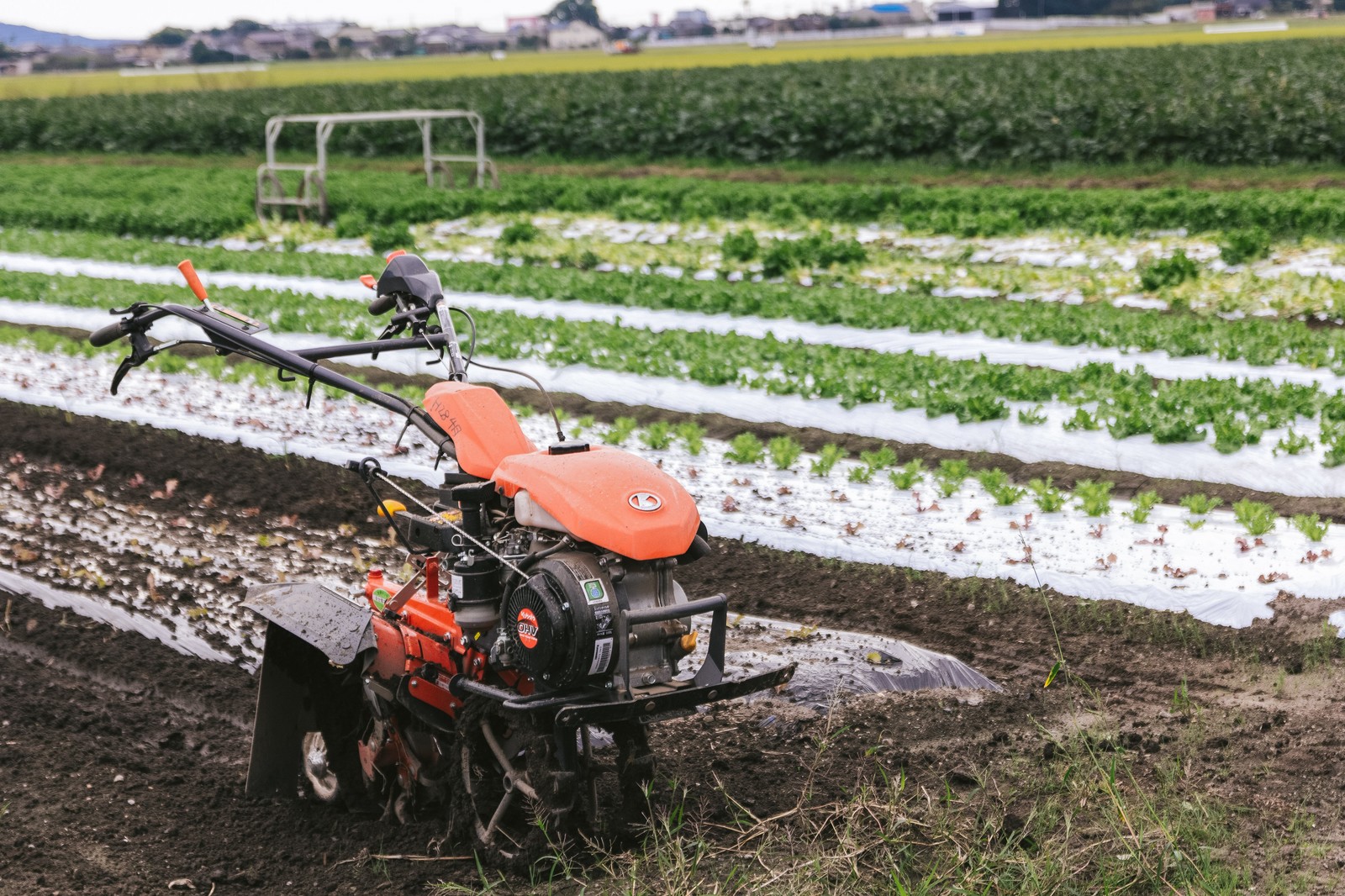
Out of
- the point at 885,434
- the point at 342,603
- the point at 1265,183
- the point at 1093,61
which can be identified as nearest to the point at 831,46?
the point at 1093,61

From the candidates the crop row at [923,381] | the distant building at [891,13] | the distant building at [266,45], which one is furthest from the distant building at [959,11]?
the crop row at [923,381]

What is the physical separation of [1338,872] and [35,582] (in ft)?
18.7

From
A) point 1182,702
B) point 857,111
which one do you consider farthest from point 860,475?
point 857,111

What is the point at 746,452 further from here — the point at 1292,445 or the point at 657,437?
the point at 1292,445

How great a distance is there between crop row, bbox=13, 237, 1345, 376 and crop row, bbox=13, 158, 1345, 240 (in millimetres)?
4024

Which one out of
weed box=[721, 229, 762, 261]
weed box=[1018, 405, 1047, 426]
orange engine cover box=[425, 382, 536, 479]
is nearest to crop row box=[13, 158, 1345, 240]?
weed box=[721, 229, 762, 261]

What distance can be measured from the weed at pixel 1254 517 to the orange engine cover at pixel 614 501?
3392mm

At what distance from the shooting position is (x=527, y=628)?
342cm

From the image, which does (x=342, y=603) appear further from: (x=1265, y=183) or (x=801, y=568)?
(x=1265, y=183)

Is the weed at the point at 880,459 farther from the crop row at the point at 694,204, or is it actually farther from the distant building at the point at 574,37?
the distant building at the point at 574,37

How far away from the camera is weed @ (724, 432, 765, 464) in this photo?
741 cm

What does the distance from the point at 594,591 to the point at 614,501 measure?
0.24 m

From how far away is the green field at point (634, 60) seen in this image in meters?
47.6

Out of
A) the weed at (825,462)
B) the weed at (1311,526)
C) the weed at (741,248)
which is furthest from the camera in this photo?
the weed at (741,248)
